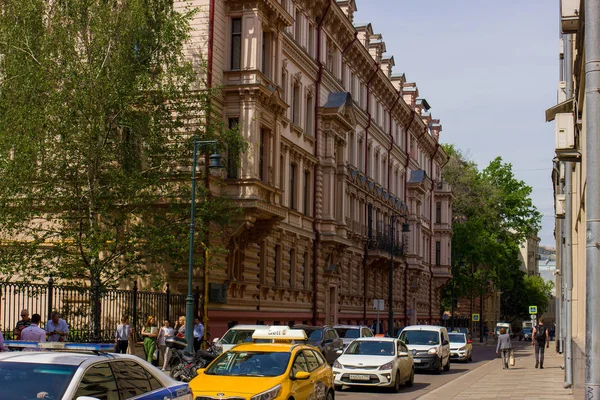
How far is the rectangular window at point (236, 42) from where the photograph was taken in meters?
32.2

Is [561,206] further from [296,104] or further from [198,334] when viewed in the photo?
[296,104]

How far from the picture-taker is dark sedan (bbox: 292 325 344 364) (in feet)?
91.5

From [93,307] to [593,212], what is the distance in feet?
64.3

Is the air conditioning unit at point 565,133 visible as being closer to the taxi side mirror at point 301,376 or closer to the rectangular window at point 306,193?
the taxi side mirror at point 301,376

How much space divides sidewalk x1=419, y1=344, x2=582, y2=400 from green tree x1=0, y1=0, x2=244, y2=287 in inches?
369

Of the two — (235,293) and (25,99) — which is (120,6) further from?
(235,293)

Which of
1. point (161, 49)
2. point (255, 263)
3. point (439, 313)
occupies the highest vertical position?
point (161, 49)

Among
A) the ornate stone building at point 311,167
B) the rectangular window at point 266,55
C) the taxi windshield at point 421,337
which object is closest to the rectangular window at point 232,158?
the ornate stone building at point 311,167

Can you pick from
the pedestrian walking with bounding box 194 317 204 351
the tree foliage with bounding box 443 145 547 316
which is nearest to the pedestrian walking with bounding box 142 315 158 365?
the pedestrian walking with bounding box 194 317 204 351

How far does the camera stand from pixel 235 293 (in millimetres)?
32469

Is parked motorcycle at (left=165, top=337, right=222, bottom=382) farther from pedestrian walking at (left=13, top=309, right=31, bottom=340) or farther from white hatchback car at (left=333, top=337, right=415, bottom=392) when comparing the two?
white hatchback car at (left=333, top=337, right=415, bottom=392)

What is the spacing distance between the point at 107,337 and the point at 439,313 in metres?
60.1

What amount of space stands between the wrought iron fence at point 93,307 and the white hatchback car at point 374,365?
6.92 meters

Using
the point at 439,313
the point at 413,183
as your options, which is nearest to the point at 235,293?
the point at 413,183
